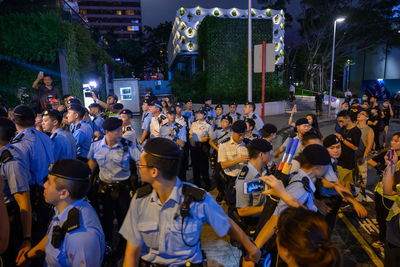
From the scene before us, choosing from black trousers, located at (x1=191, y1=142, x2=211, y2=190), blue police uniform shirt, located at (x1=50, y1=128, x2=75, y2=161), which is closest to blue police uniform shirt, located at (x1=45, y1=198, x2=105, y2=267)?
blue police uniform shirt, located at (x1=50, y1=128, x2=75, y2=161)

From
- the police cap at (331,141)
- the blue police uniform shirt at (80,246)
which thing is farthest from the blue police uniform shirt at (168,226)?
the police cap at (331,141)

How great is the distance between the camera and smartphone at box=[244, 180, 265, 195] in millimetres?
2902

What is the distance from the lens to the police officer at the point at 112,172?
153 inches

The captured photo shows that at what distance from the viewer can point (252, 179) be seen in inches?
123

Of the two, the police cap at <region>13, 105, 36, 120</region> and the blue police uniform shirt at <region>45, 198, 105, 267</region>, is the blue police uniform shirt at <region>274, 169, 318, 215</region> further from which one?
the police cap at <region>13, 105, 36, 120</region>

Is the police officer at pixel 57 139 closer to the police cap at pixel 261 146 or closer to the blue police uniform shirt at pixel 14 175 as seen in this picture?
the blue police uniform shirt at pixel 14 175

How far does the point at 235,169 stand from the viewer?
4.38 metres

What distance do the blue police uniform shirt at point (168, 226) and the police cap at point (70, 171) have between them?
Answer: 1.87ft

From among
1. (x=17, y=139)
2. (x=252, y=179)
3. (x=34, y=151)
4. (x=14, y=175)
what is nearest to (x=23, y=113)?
(x=17, y=139)

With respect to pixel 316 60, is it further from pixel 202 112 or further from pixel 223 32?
pixel 202 112

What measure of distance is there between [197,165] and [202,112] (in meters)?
1.47

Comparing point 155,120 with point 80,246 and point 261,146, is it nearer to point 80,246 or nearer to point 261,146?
point 261,146

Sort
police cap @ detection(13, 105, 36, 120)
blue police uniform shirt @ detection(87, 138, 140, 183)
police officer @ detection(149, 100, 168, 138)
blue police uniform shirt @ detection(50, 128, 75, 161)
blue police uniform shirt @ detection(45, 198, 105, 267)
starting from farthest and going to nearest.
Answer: police officer @ detection(149, 100, 168, 138), blue police uniform shirt @ detection(50, 128, 75, 161), blue police uniform shirt @ detection(87, 138, 140, 183), police cap @ detection(13, 105, 36, 120), blue police uniform shirt @ detection(45, 198, 105, 267)

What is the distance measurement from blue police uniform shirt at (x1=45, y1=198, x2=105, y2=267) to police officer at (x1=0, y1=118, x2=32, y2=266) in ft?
2.52
